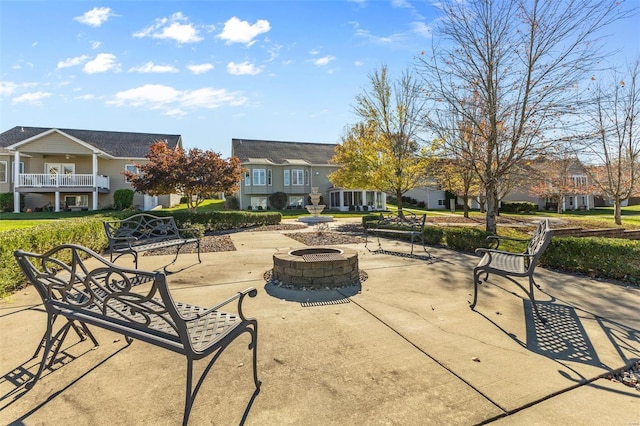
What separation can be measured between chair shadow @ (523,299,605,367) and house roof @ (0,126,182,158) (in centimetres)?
2913

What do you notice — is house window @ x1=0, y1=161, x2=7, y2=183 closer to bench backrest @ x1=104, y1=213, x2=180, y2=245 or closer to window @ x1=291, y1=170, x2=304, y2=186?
window @ x1=291, y1=170, x2=304, y2=186

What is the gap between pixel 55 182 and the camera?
Result: 2170cm

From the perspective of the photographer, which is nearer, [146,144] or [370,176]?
[370,176]

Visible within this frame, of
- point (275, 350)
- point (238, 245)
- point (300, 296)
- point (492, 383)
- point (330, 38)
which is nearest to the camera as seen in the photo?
point (492, 383)

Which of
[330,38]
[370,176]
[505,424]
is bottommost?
[505,424]

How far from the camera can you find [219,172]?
16.4 meters

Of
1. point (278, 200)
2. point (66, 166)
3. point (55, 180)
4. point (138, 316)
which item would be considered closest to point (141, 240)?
point (138, 316)

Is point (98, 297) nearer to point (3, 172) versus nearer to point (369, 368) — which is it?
point (369, 368)

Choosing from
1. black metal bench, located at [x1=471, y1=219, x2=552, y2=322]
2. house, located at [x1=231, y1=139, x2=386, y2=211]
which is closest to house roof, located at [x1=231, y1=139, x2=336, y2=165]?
house, located at [x1=231, y1=139, x2=386, y2=211]

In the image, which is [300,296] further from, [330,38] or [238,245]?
[330,38]

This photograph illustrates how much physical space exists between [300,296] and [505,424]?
303 centimetres

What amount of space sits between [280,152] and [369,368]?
34.0 metres

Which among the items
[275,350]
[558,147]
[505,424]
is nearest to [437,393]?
[505,424]

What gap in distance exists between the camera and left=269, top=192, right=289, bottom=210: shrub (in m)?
31.8
